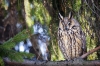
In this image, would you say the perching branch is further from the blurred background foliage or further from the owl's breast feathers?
the owl's breast feathers

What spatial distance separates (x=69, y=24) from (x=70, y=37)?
0.15 m

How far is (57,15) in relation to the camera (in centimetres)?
282

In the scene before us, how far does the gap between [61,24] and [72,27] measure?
0.13 m

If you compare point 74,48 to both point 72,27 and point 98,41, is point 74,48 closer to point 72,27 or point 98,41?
point 72,27

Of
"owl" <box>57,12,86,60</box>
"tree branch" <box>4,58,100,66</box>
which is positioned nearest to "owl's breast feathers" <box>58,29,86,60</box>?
"owl" <box>57,12,86,60</box>

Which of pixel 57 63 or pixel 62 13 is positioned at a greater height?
pixel 62 13

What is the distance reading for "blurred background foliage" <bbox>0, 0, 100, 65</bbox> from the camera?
2439mm

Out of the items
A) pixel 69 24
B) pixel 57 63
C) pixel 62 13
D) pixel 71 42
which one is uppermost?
pixel 62 13

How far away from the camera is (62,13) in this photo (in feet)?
9.45

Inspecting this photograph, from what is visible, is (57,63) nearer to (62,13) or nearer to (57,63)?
(57,63)

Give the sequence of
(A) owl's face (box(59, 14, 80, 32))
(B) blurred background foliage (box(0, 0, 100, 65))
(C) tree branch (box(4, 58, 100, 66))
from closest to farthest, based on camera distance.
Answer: (C) tree branch (box(4, 58, 100, 66)), (B) blurred background foliage (box(0, 0, 100, 65)), (A) owl's face (box(59, 14, 80, 32))

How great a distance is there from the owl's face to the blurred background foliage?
0.06 metres

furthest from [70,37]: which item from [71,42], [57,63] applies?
[57,63]

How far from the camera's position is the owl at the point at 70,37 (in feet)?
9.20
